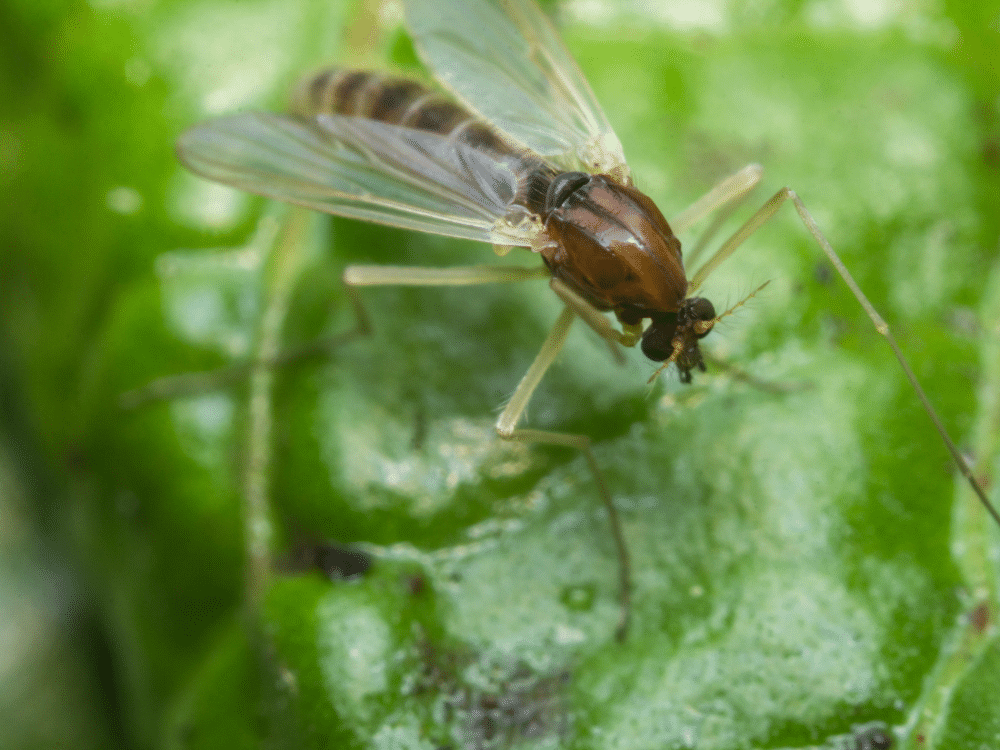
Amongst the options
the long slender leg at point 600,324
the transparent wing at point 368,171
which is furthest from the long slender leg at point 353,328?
the long slender leg at point 600,324

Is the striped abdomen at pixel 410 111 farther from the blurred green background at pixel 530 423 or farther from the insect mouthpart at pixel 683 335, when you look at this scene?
the insect mouthpart at pixel 683 335

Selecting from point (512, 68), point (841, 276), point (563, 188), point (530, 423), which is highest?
point (841, 276)

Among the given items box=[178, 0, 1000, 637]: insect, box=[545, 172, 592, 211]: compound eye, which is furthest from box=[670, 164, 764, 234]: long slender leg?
box=[545, 172, 592, 211]: compound eye

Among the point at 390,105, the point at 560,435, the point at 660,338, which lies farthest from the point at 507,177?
the point at 560,435

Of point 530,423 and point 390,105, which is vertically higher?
point 390,105

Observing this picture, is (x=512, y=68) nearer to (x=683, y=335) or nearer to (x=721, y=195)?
(x=721, y=195)

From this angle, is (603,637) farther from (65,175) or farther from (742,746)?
(65,175)
